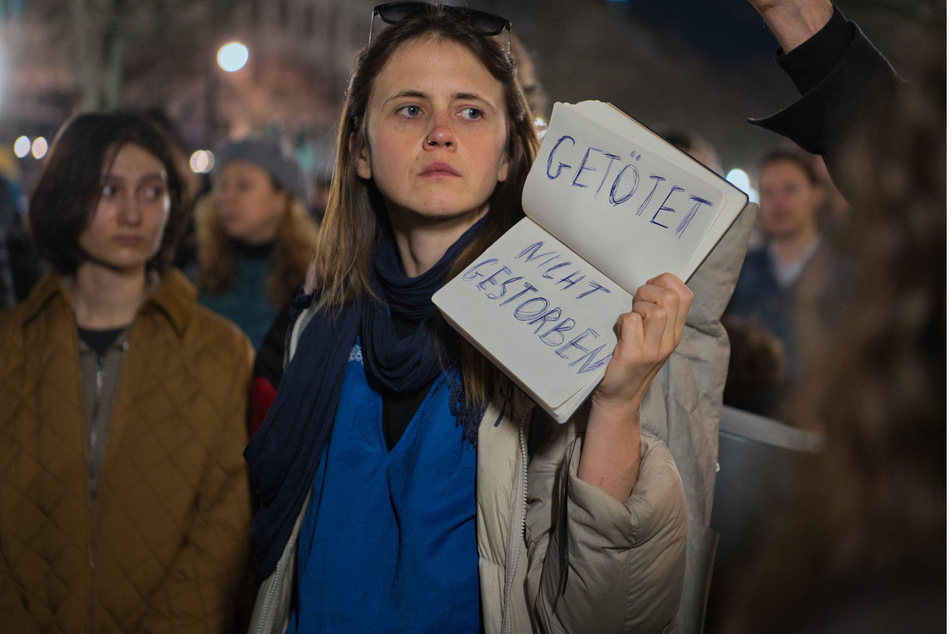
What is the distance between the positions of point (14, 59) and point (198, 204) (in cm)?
435

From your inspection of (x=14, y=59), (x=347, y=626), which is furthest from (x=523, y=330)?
(x=14, y=59)

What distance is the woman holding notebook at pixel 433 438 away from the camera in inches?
44.1

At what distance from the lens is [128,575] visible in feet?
6.02

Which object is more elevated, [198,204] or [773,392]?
[198,204]

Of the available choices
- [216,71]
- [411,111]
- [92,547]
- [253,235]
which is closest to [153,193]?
[92,547]

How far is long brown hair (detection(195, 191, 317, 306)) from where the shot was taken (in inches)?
137

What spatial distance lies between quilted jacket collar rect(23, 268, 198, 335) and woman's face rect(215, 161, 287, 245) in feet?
5.34

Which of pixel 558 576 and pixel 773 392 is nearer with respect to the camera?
pixel 558 576

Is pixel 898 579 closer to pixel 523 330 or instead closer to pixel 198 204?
pixel 523 330

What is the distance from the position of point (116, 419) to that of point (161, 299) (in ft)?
1.14

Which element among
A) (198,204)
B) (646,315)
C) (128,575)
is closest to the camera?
(646,315)

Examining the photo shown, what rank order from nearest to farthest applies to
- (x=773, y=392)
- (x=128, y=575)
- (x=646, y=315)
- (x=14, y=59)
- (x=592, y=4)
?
1. (x=646, y=315)
2. (x=128, y=575)
3. (x=773, y=392)
4. (x=14, y=59)
5. (x=592, y=4)

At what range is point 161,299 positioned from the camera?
207cm

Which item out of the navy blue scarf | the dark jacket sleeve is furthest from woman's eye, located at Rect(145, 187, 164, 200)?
the dark jacket sleeve
